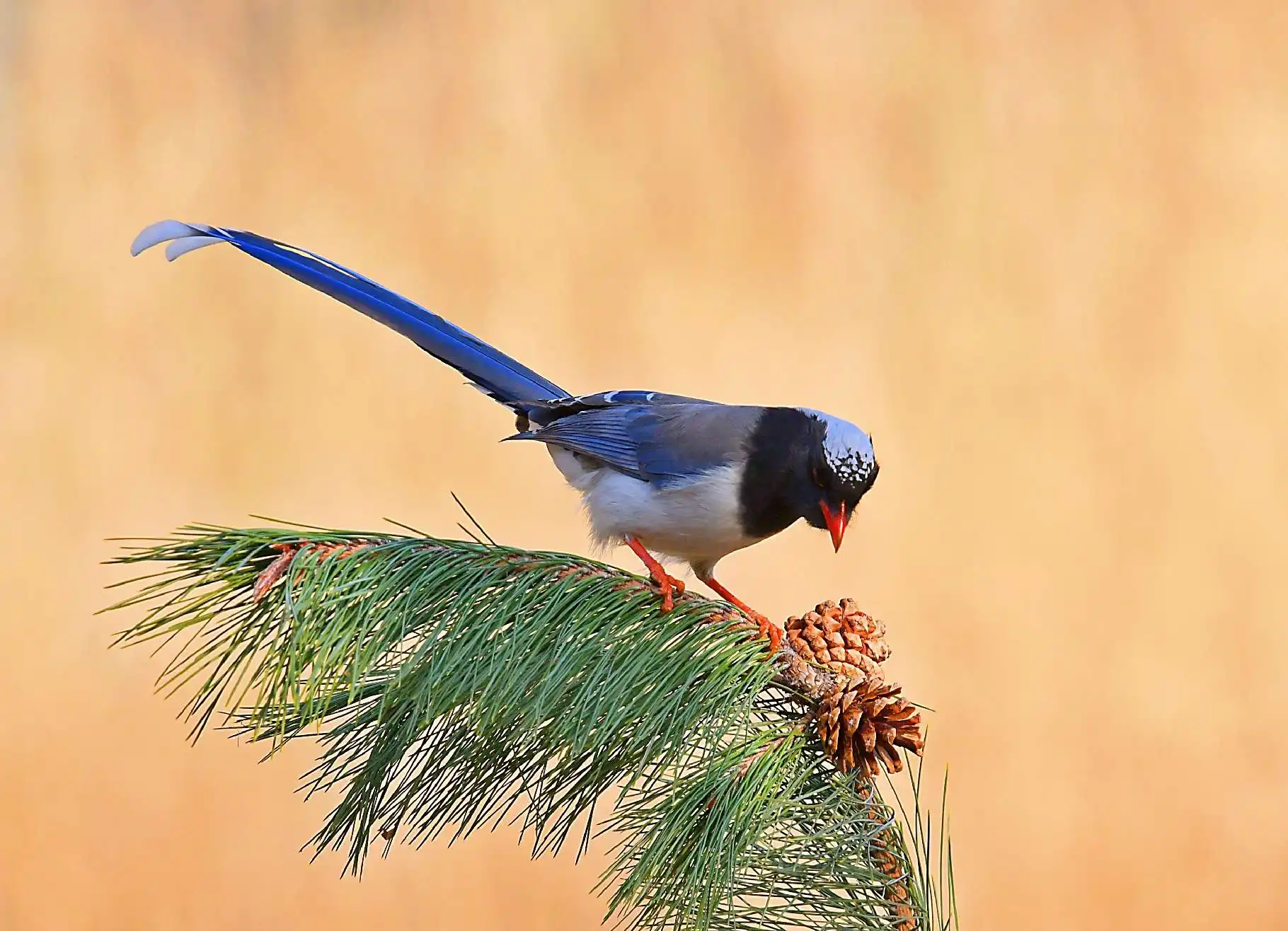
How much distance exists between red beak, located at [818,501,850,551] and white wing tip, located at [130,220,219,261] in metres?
0.57

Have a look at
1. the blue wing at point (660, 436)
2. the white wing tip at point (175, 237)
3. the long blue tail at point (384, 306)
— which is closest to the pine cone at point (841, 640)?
the blue wing at point (660, 436)

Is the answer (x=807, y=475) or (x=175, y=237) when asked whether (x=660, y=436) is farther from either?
(x=175, y=237)

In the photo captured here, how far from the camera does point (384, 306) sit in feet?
3.69

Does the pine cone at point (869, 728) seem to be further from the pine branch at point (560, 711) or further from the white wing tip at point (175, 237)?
the white wing tip at point (175, 237)

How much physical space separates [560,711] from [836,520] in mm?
409

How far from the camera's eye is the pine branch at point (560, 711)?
2.13ft

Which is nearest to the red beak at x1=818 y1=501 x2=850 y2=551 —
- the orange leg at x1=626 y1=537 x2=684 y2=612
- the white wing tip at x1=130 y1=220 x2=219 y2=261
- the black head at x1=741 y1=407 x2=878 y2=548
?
the black head at x1=741 y1=407 x2=878 y2=548

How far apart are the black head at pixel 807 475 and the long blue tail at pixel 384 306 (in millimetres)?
247

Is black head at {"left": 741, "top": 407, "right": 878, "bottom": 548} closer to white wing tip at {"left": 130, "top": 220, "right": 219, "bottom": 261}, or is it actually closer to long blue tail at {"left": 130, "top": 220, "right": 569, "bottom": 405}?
long blue tail at {"left": 130, "top": 220, "right": 569, "bottom": 405}

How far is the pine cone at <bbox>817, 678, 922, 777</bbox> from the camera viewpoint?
2.37ft

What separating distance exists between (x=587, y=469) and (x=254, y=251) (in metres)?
0.37

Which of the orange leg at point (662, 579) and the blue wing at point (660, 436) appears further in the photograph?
the blue wing at point (660, 436)

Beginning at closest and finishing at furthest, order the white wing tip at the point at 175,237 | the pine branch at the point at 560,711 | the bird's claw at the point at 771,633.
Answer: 1. the pine branch at the point at 560,711
2. the bird's claw at the point at 771,633
3. the white wing tip at the point at 175,237

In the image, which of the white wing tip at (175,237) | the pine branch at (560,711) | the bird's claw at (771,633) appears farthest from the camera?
the white wing tip at (175,237)
